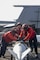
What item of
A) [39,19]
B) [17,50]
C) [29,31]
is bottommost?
[17,50]

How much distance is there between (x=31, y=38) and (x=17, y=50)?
2.29 m

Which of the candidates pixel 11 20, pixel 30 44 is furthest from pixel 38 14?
pixel 30 44

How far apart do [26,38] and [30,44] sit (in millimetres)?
896

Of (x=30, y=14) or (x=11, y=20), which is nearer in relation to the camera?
(x=30, y=14)

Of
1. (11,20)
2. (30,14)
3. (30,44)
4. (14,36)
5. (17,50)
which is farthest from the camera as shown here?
(11,20)

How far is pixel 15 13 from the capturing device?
2895 cm

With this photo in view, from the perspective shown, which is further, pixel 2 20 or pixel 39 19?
pixel 2 20

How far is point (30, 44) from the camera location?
36.7 ft

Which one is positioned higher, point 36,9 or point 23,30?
point 36,9

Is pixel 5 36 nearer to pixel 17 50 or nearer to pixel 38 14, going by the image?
pixel 17 50

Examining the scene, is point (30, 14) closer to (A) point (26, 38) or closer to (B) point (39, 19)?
(B) point (39, 19)

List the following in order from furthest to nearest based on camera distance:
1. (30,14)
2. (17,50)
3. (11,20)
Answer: (11,20) < (30,14) < (17,50)

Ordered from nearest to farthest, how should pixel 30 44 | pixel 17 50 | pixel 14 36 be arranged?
1. pixel 17 50
2. pixel 14 36
3. pixel 30 44

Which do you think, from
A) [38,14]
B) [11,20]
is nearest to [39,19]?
[38,14]
